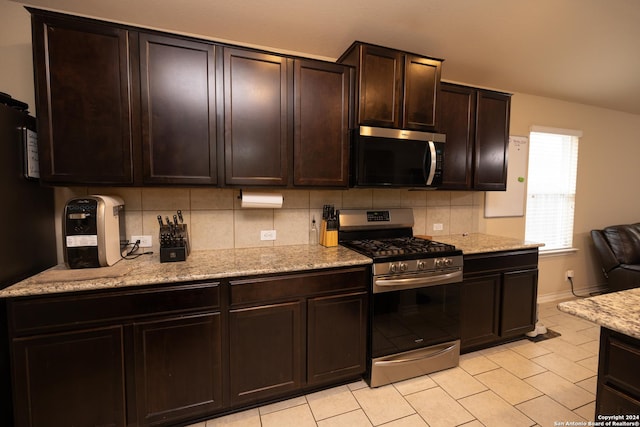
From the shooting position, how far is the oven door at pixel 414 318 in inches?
80.0

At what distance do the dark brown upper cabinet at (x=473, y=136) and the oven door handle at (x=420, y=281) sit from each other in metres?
0.88

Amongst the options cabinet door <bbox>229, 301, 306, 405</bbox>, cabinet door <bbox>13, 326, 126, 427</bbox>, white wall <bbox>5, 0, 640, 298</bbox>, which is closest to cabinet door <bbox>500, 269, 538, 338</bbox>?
white wall <bbox>5, 0, 640, 298</bbox>

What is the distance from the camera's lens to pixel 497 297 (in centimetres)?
250

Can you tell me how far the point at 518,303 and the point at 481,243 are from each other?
2.13 ft

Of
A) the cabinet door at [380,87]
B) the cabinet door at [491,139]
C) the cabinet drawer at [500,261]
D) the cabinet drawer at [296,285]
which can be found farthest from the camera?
the cabinet door at [491,139]

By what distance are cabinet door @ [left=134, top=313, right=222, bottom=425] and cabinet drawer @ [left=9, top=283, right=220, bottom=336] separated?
0.27 feet

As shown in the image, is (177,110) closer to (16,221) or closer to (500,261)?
(16,221)

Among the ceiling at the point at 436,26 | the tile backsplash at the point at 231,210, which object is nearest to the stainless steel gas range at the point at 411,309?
the tile backsplash at the point at 231,210

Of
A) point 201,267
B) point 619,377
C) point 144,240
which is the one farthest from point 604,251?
point 144,240

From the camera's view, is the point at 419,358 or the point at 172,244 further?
the point at 419,358

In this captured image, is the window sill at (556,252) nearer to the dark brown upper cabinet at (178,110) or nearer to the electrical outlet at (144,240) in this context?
the dark brown upper cabinet at (178,110)

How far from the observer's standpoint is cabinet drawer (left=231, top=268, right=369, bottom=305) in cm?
172

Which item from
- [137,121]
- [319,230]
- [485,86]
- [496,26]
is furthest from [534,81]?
[137,121]

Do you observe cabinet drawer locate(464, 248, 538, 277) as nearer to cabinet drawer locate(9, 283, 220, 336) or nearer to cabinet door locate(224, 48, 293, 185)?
cabinet door locate(224, 48, 293, 185)
